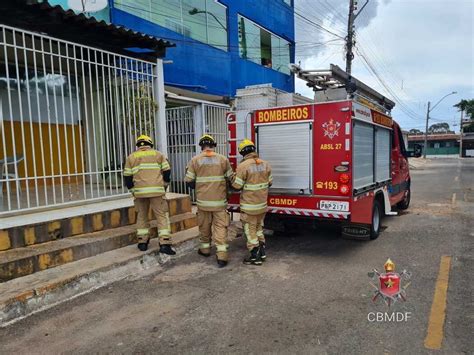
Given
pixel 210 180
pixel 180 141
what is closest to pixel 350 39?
pixel 180 141

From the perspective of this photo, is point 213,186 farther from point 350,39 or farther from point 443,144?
point 443,144

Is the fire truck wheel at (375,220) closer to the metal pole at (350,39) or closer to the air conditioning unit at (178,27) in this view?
the air conditioning unit at (178,27)

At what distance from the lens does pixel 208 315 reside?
397cm

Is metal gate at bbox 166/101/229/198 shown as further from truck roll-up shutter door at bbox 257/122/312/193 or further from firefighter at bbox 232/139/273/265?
firefighter at bbox 232/139/273/265

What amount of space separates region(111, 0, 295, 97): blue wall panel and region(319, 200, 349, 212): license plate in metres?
7.22

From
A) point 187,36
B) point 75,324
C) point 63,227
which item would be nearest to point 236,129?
point 63,227

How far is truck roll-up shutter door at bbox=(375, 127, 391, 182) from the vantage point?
23.5ft

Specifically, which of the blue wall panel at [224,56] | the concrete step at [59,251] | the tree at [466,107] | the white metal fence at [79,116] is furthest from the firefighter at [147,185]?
the tree at [466,107]

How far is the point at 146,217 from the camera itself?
5859 millimetres

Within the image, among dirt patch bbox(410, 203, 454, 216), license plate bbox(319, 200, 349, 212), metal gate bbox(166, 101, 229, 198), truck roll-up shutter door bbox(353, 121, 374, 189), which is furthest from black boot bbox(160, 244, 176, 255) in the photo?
dirt patch bbox(410, 203, 454, 216)

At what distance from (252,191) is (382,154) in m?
3.30

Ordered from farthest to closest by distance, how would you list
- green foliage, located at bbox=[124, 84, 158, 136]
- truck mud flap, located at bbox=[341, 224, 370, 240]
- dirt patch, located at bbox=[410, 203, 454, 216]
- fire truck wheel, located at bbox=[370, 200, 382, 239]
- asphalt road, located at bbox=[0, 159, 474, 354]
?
dirt patch, located at bbox=[410, 203, 454, 216] < green foliage, located at bbox=[124, 84, 158, 136] < fire truck wheel, located at bbox=[370, 200, 382, 239] < truck mud flap, located at bbox=[341, 224, 370, 240] < asphalt road, located at bbox=[0, 159, 474, 354]

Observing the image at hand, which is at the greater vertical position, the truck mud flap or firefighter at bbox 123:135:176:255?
firefighter at bbox 123:135:176:255

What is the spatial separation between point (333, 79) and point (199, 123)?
3.58 m
